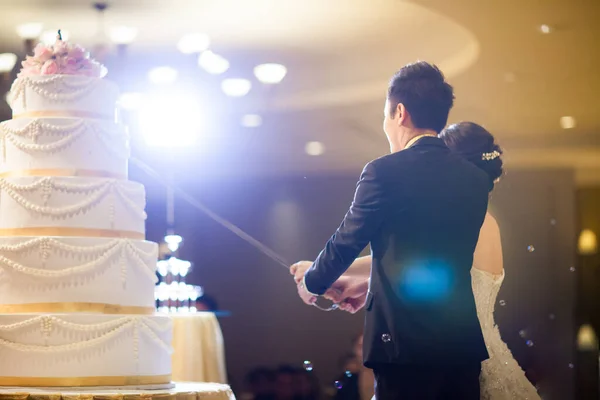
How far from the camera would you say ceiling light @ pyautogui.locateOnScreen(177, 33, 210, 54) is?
19.8ft

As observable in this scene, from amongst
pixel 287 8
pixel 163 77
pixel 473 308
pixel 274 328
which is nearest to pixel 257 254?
pixel 274 328

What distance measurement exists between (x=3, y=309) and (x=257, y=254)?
12.9ft

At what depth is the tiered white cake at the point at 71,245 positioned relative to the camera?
325 centimetres

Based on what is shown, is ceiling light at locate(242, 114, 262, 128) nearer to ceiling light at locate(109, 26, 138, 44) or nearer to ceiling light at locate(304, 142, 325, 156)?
ceiling light at locate(304, 142, 325, 156)

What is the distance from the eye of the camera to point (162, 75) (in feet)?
21.3

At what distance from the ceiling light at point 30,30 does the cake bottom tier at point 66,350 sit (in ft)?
10.3

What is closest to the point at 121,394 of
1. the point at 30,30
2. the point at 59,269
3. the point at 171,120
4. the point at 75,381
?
the point at 75,381

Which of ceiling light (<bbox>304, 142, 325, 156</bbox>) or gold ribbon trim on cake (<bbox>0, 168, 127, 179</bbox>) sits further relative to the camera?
ceiling light (<bbox>304, 142, 325, 156</bbox>)

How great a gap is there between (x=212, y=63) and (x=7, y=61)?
1.47 m

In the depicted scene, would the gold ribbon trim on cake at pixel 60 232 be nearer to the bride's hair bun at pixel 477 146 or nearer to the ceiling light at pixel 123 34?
the bride's hair bun at pixel 477 146

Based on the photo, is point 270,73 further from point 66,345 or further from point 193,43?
point 66,345

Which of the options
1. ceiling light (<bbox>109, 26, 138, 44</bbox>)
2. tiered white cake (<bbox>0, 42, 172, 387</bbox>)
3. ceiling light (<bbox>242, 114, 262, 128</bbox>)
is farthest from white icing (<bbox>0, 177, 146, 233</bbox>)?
ceiling light (<bbox>242, 114, 262, 128</bbox>)

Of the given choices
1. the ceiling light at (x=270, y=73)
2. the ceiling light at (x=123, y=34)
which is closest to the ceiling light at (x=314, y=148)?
the ceiling light at (x=270, y=73)

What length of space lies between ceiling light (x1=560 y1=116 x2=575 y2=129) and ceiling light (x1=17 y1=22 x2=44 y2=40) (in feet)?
11.8
